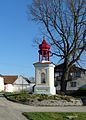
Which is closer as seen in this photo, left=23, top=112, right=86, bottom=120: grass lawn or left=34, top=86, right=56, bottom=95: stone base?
left=23, top=112, right=86, bottom=120: grass lawn

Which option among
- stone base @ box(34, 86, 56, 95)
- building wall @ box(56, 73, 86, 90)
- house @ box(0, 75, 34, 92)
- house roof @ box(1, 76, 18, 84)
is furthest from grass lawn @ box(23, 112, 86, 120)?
house roof @ box(1, 76, 18, 84)

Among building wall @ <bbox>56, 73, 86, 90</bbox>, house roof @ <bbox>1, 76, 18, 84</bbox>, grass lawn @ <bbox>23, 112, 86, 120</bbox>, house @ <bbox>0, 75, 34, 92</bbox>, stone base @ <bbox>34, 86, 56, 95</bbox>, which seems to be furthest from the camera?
house roof @ <bbox>1, 76, 18, 84</bbox>

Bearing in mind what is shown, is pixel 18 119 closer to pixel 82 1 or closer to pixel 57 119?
pixel 57 119

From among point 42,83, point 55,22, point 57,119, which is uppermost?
point 55,22

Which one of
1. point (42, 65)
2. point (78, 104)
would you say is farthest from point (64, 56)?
point (78, 104)

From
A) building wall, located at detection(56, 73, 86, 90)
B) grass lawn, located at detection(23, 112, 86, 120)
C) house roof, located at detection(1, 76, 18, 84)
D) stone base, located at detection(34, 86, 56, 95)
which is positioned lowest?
grass lawn, located at detection(23, 112, 86, 120)

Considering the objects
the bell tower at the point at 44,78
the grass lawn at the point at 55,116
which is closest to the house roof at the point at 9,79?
the bell tower at the point at 44,78

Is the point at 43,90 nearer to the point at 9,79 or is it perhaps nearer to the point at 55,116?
the point at 55,116

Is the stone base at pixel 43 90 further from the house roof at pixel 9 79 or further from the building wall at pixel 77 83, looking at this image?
the house roof at pixel 9 79

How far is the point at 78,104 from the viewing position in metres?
31.9

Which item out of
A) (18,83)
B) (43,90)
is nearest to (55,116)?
(43,90)

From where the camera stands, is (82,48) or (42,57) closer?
(42,57)

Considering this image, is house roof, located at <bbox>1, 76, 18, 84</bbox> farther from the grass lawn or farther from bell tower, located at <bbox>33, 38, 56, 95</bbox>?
the grass lawn

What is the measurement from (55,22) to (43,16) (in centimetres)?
171
